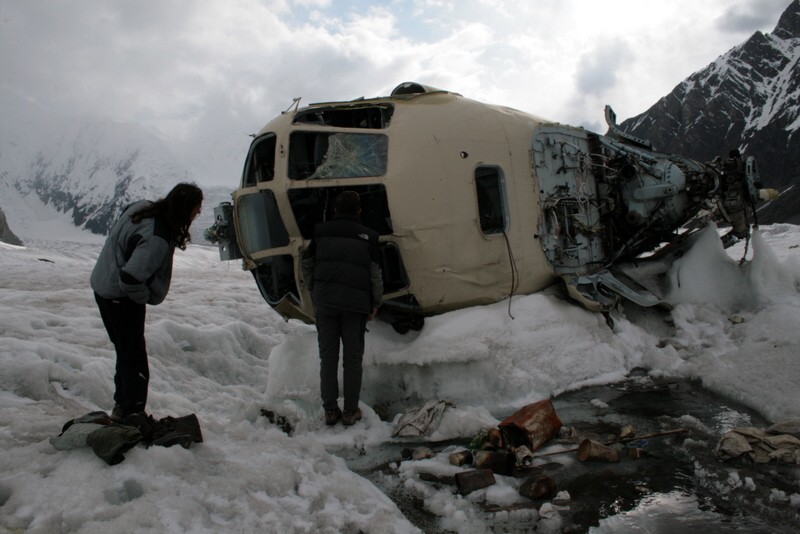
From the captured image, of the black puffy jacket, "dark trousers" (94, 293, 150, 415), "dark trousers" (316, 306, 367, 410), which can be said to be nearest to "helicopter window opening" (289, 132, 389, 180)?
the black puffy jacket

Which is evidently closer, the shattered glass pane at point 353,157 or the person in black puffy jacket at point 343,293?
the person in black puffy jacket at point 343,293

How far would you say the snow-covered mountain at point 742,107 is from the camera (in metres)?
99.5

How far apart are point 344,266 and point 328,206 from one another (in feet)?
3.48

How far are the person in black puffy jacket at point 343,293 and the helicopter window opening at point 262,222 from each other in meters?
0.91

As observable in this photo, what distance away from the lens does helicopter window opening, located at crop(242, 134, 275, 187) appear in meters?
5.59

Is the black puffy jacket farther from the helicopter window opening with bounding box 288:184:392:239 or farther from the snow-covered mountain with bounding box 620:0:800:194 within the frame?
the snow-covered mountain with bounding box 620:0:800:194

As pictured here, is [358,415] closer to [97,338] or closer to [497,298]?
[497,298]

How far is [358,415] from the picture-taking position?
448 centimetres

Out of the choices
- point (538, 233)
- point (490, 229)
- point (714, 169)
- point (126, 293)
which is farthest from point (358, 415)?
point (714, 169)

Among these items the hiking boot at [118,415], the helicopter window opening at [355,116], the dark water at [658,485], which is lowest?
the dark water at [658,485]

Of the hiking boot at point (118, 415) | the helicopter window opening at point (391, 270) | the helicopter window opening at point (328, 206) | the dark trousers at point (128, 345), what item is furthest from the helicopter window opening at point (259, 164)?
the hiking boot at point (118, 415)

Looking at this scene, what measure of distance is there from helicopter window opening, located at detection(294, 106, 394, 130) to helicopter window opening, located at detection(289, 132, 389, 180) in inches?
11.5

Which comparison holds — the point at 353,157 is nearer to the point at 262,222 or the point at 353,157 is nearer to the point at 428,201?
the point at 428,201

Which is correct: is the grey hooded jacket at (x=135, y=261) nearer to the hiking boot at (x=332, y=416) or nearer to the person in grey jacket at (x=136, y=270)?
the person in grey jacket at (x=136, y=270)
